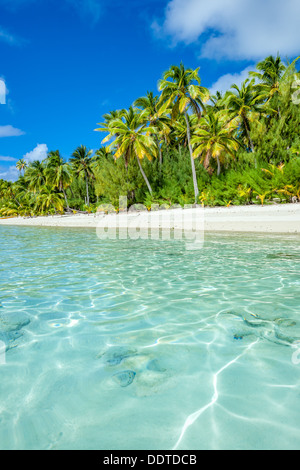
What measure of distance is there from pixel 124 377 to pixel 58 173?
3976 cm

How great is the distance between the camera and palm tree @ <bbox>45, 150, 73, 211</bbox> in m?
38.8

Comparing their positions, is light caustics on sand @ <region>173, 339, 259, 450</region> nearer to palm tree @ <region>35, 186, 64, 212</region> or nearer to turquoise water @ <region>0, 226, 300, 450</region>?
turquoise water @ <region>0, 226, 300, 450</region>

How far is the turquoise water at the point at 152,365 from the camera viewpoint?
1641 millimetres

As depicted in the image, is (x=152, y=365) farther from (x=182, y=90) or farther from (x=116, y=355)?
(x=182, y=90)

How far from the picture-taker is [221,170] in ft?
92.4

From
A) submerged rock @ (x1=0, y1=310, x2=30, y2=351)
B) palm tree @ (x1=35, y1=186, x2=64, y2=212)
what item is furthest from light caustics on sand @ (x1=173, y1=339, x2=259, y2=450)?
palm tree @ (x1=35, y1=186, x2=64, y2=212)

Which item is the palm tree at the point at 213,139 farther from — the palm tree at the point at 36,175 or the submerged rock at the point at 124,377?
the palm tree at the point at 36,175

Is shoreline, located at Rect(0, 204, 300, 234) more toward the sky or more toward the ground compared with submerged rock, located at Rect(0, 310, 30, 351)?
more toward the sky

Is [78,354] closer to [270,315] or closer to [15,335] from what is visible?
[15,335]

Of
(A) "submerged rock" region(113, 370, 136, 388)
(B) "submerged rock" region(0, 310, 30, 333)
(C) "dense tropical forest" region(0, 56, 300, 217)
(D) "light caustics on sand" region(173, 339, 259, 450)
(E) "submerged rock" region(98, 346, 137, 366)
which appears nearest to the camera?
(D) "light caustics on sand" region(173, 339, 259, 450)

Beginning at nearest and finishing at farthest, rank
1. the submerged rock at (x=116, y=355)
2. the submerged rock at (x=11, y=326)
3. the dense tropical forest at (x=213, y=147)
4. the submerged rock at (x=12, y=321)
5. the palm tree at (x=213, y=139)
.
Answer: the submerged rock at (x=116, y=355), the submerged rock at (x=11, y=326), the submerged rock at (x=12, y=321), the dense tropical forest at (x=213, y=147), the palm tree at (x=213, y=139)

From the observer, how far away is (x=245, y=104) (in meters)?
26.4

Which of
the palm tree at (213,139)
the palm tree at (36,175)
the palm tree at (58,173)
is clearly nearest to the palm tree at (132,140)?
the palm tree at (213,139)

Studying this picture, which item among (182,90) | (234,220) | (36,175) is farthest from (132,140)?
(36,175)
